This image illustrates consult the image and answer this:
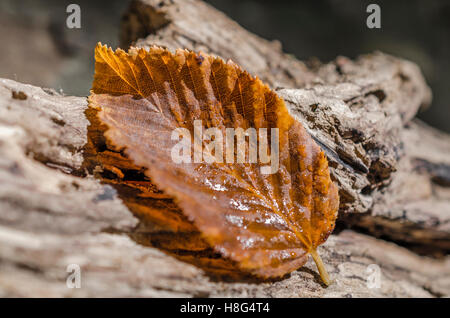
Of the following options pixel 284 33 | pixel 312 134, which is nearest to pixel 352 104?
pixel 312 134

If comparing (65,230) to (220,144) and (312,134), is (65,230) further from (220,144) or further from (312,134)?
(312,134)

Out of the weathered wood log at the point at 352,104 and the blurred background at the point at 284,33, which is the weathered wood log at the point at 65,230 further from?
the blurred background at the point at 284,33

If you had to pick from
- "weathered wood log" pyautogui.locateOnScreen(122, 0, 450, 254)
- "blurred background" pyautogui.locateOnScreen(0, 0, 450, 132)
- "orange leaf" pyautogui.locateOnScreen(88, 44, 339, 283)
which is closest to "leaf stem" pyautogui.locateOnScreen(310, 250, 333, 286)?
"orange leaf" pyautogui.locateOnScreen(88, 44, 339, 283)

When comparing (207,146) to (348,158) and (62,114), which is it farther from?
(348,158)

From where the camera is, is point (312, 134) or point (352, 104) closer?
point (312, 134)

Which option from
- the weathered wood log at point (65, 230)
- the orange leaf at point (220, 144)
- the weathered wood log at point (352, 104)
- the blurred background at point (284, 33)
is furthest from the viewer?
the blurred background at point (284, 33)

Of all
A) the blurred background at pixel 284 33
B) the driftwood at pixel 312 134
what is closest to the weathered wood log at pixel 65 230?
the driftwood at pixel 312 134

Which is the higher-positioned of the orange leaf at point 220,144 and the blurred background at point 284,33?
the blurred background at point 284,33

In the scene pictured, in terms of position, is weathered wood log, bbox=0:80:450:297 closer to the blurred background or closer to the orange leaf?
the orange leaf
